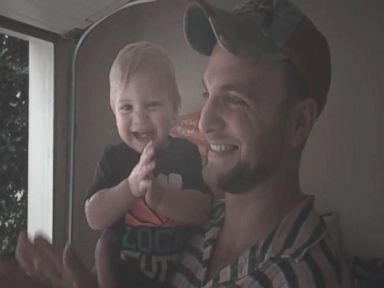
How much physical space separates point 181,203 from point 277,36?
0.29 meters

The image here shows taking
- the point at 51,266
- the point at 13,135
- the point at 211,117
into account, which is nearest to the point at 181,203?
the point at 211,117

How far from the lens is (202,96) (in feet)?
2.73

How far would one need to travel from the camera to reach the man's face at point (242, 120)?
2.58 ft

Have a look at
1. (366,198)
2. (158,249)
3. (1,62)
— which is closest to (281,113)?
(366,198)

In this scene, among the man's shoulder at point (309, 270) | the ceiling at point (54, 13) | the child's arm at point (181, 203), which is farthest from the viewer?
the ceiling at point (54, 13)

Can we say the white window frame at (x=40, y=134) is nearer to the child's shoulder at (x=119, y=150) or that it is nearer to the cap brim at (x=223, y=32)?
the child's shoulder at (x=119, y=150)

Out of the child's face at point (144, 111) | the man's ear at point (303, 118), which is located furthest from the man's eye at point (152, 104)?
the man's ear at point (303, 118)

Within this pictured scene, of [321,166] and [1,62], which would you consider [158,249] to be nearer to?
[321,166]

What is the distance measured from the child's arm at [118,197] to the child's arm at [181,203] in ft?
0.07

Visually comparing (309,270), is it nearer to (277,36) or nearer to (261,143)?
(261,143)

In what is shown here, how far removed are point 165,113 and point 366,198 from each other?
0.33 m

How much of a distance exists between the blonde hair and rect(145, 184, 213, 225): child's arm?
131mm

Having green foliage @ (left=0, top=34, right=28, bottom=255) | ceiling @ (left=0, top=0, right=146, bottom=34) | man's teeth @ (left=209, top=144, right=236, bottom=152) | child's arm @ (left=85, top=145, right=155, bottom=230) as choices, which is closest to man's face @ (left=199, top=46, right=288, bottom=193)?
man's teeth @ (left=209, top=144, right=236, bottom=152)

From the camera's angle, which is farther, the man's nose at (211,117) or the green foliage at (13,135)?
the green foliage at (13,135)
